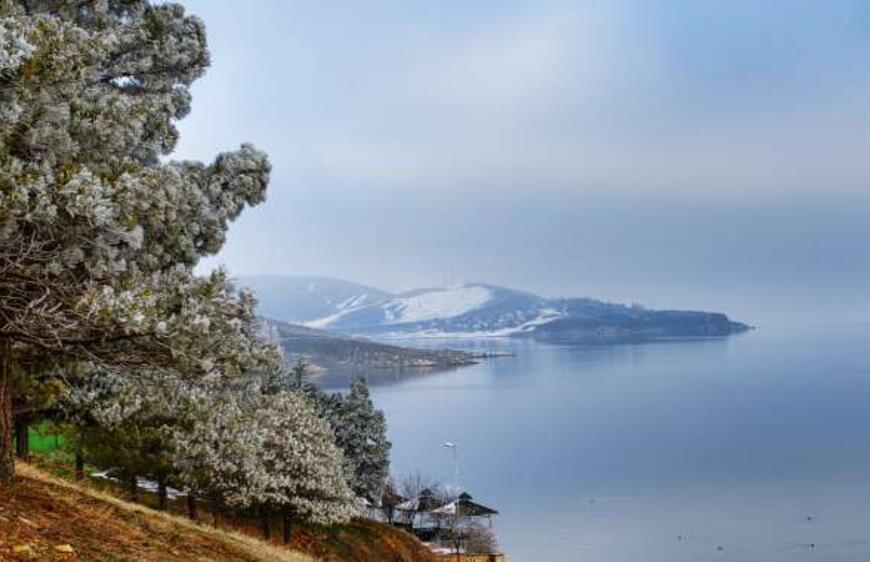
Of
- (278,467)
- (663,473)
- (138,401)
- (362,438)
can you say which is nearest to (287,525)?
(278,467)

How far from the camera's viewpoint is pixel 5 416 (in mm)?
11992

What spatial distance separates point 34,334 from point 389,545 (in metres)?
34.2

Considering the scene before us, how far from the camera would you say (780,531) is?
261ft

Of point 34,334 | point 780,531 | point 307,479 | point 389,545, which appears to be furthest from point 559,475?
point 34,334

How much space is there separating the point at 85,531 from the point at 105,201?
415 cm

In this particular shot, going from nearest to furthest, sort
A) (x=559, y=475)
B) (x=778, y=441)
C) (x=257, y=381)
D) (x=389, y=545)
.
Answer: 1. (x=257, y=381)
2. (x=389, y=545)
3. (x=559, y=475)
4. (x=778, y=441)

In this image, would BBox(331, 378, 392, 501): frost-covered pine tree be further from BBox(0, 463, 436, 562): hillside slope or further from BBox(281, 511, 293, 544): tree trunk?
BBox(0, 463, 436, 562): hillside slope

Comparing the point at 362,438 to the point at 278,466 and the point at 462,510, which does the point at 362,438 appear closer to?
the point at 462,510

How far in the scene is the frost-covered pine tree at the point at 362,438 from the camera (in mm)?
54781

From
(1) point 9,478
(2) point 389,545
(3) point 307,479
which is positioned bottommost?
(2) point 389,545

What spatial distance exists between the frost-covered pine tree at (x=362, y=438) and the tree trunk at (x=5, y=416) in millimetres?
42566

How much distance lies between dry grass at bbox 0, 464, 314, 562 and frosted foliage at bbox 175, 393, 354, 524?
721 centimetres

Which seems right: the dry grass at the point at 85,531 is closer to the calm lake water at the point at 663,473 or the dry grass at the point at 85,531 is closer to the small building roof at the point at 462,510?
the small building roof at the point at 462,510

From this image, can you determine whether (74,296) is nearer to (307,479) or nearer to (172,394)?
(172,394)
